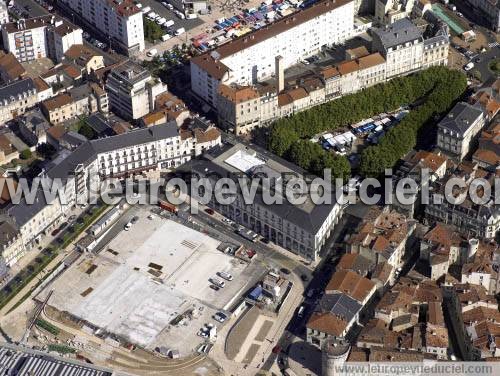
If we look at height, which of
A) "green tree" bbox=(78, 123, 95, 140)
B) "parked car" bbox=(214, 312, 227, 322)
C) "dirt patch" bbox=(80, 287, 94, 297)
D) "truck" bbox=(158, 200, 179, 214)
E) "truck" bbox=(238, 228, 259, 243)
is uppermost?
"green tree" bbox=(78, 123, 95, 140)

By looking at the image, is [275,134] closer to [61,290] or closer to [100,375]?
[61,290]

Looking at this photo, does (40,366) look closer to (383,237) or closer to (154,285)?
(154,285)

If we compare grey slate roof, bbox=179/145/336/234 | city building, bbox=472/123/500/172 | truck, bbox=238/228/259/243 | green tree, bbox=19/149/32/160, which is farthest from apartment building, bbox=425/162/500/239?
green tree, bbox=19/149/32/160

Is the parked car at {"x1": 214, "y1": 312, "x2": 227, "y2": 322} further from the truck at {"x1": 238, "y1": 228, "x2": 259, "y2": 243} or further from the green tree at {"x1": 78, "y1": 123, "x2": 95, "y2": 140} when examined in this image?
the green tree at {"x1": 78, "y1": 123, "x2": 95, "y2": 140}

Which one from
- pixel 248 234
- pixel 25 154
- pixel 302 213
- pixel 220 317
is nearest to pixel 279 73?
pixel 248 234

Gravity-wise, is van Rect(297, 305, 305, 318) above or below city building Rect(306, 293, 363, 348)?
below

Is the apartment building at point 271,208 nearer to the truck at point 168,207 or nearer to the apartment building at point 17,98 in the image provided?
the truck at point 168,207

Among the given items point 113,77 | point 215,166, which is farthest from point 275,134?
point 113,77
